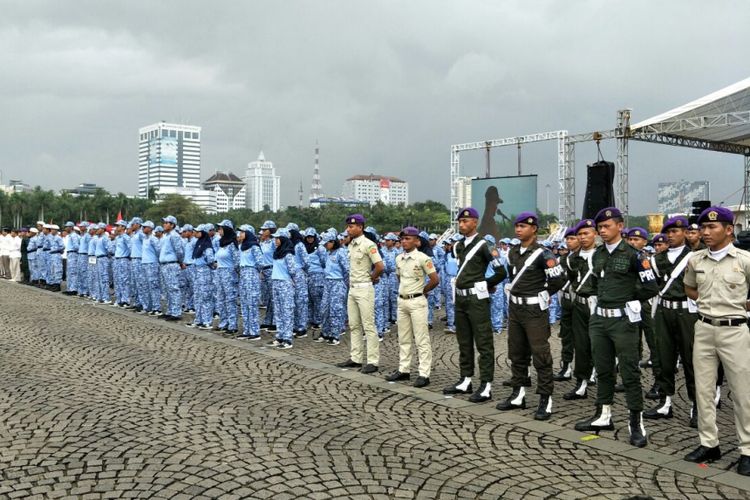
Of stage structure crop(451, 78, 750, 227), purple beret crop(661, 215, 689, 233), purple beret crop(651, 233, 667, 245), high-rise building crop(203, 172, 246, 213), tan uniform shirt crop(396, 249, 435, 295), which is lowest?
tan uniform shirt crop(396, 249, 435, 295)

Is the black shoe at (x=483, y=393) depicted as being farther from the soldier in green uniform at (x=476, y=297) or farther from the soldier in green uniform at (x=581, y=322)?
the soldier in green uniform at (x=581, y=322)

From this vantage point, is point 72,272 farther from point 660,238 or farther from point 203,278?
point 660,238

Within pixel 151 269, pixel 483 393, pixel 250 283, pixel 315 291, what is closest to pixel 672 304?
pixel 483 393

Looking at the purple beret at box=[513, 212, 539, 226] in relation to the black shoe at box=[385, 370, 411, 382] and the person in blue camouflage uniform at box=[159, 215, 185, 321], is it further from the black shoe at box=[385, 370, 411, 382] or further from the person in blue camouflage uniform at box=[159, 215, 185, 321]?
the person in blue camouflage uniform at box=[159, 215, 185, 321]

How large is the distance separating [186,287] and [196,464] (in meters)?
10.4

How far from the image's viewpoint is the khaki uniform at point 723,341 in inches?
182

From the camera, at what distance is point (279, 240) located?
1029 cm

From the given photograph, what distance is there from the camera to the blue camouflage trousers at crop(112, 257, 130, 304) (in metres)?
15.0

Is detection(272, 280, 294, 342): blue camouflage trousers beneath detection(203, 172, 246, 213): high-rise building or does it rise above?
beneath

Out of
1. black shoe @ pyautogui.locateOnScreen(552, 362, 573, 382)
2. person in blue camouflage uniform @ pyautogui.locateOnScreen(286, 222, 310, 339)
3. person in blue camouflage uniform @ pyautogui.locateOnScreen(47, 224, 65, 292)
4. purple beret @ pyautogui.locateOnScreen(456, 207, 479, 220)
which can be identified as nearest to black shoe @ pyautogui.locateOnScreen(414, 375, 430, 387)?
black shoe @ pyautogui.locateOnScreen(552, 362, 573, 382)

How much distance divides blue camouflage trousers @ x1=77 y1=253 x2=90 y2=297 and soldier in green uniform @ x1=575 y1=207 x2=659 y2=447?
1511 centimetres

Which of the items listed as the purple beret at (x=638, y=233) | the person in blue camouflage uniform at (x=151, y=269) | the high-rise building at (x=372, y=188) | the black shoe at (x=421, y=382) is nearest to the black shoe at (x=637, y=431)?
the black shoe at (x=421, y=382)

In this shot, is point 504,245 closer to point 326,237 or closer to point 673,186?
point 326,237

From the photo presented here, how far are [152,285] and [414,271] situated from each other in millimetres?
8169
